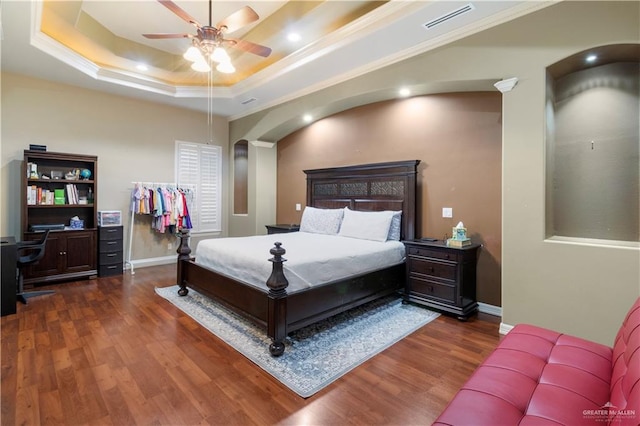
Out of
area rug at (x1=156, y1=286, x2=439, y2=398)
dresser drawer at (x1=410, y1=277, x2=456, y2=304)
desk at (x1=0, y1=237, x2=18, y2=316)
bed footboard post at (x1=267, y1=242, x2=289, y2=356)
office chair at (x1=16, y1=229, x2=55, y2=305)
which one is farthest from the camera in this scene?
office chair at (x1=16, y1=229, x2=55, y2=305)

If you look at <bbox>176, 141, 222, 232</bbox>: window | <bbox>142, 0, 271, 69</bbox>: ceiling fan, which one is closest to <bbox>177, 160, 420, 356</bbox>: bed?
<bbox>142, 0, 271, 69</bbox>: ceiling fan

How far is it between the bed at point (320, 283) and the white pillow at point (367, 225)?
269 mm

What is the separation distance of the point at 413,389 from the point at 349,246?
5.82 feet

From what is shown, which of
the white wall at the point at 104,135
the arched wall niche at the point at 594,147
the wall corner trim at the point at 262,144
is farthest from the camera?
the wall corner trim at the point at 262,144

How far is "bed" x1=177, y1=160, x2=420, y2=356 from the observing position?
102 inches

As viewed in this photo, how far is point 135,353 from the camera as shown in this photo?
255 cm

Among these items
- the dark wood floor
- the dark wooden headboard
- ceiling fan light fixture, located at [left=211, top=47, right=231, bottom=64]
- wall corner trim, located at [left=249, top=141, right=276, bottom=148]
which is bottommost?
the dark wood floor

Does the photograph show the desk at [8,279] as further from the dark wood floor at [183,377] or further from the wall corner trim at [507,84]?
the wall corner trim at [507,84]

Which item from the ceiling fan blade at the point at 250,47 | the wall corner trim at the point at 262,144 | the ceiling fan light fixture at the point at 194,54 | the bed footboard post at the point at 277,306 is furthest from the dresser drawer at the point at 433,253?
the wall corner trim at the point at 262,144

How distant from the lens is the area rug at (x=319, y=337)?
2305mm

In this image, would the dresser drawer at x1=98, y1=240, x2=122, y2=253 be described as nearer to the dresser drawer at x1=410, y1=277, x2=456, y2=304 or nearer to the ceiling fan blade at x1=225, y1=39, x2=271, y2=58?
the ceiling fan blade at x1=225, y1=39, x2=271, y2=58

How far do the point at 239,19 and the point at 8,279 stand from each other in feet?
12.0

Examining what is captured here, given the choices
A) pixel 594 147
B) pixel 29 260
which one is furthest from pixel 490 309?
pixel 29 260

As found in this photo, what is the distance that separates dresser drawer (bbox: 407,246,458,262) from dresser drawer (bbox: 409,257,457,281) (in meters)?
0.05
